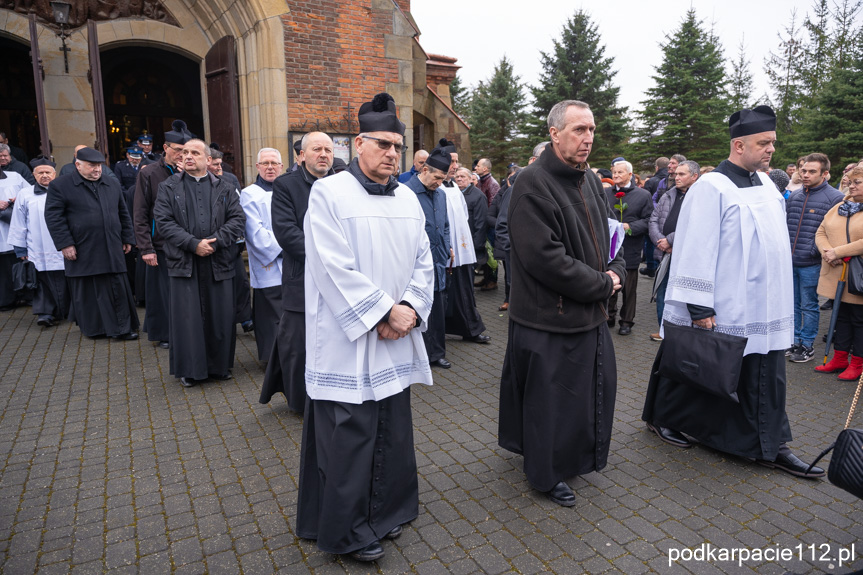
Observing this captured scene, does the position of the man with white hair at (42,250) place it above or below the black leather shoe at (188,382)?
above

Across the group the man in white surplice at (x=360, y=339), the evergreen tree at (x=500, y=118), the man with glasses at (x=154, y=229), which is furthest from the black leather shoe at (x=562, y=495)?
the evergreen tree at (x=500, y=118)

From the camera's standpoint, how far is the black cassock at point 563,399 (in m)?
3.46

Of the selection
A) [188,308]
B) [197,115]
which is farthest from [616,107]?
[188,308]

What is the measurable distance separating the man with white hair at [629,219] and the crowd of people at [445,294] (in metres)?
1.58

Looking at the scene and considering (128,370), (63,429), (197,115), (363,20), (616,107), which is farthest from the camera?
(616,107)

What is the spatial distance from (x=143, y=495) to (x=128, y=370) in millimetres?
2789

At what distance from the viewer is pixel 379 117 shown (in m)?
2.93

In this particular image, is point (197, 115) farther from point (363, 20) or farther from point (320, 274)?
point (320, 274)

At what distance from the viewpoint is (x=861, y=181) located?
5.45 m

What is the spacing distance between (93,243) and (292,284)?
3820 mm

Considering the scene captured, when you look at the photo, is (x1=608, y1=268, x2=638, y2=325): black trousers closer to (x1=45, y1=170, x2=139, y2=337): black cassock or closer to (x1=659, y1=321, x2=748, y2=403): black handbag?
(x1=659, y1=321, x2=748, y2=403): black handbag

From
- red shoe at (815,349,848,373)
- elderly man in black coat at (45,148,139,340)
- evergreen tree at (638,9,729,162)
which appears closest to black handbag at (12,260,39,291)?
elderly man in black coat at (45,148,139,340)

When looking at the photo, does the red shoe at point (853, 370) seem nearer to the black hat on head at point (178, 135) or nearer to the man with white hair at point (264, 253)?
the man with white hair at point (264, 253)

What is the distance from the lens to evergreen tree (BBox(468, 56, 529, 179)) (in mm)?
34844
